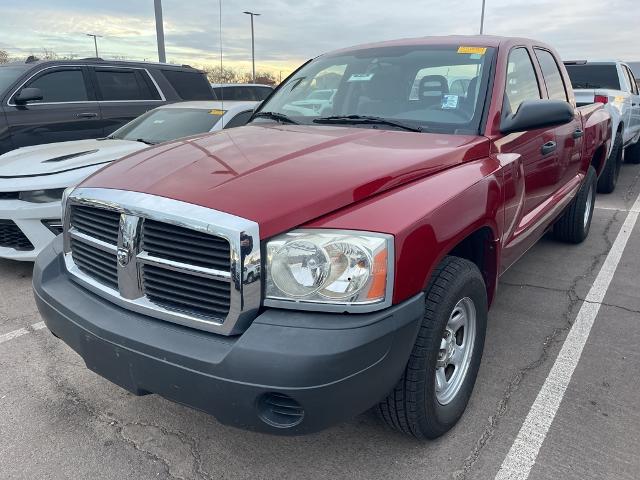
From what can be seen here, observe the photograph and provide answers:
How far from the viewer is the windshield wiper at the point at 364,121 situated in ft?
9.25

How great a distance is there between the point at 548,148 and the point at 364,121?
1.36 metres

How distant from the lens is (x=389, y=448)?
2357mm

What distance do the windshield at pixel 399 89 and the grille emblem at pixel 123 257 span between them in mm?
1510

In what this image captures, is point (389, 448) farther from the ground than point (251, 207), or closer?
closer

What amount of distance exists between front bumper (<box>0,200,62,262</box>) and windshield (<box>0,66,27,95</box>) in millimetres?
2627

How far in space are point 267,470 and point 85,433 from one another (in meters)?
0.92

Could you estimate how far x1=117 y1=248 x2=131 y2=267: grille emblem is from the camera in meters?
2.02

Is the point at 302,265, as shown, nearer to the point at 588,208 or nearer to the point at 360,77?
the point at 360,77

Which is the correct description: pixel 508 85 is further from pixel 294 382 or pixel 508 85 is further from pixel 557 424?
pixel 294 382

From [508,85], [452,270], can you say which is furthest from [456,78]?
[452,270]

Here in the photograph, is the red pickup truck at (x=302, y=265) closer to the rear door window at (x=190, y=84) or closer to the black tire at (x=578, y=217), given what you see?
the black tire at (x=578, y=217)

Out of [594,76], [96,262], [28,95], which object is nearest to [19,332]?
[96,262]

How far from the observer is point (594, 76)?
9.44 meters

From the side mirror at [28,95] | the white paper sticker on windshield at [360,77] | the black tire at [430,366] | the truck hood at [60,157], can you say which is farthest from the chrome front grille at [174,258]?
the side mirror at [28,95]
